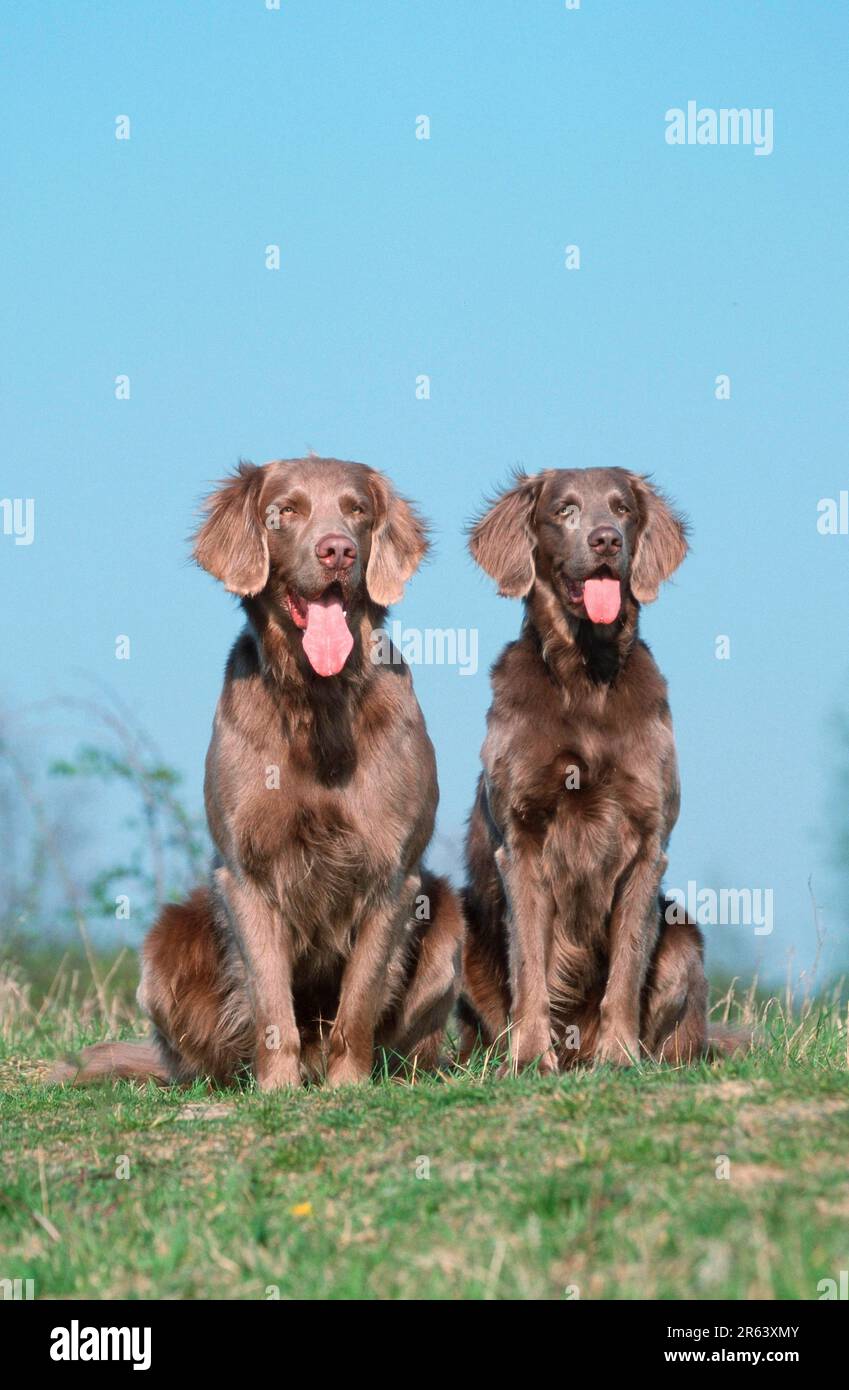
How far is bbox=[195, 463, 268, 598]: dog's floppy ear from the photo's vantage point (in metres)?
6.28

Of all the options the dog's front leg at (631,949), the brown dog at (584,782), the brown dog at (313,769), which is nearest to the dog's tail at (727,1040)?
the brown dog at (584,782)

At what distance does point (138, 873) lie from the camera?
1080cm

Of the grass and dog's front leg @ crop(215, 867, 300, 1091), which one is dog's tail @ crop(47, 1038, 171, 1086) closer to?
dog's front leg @ crop(215, 867, 300, 1091)

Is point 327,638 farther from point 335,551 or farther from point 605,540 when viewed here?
point 605,540

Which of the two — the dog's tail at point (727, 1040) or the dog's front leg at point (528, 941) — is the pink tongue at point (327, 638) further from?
the dog's tail at point (727, 1040)

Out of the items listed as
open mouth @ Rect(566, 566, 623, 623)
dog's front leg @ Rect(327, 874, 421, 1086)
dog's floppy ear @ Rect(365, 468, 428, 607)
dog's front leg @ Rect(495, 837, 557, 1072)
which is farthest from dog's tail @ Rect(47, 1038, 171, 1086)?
open mouth @ Rect(566, 566, 623, 623)

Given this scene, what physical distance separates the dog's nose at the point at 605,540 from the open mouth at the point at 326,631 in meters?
1.03

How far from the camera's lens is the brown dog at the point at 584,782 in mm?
6477

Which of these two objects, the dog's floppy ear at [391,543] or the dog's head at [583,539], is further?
the dog's head at [583,539]

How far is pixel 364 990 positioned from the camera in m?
6.32

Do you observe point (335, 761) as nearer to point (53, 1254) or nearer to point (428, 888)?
point (428, 888)

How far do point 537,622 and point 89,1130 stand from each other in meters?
2.69
